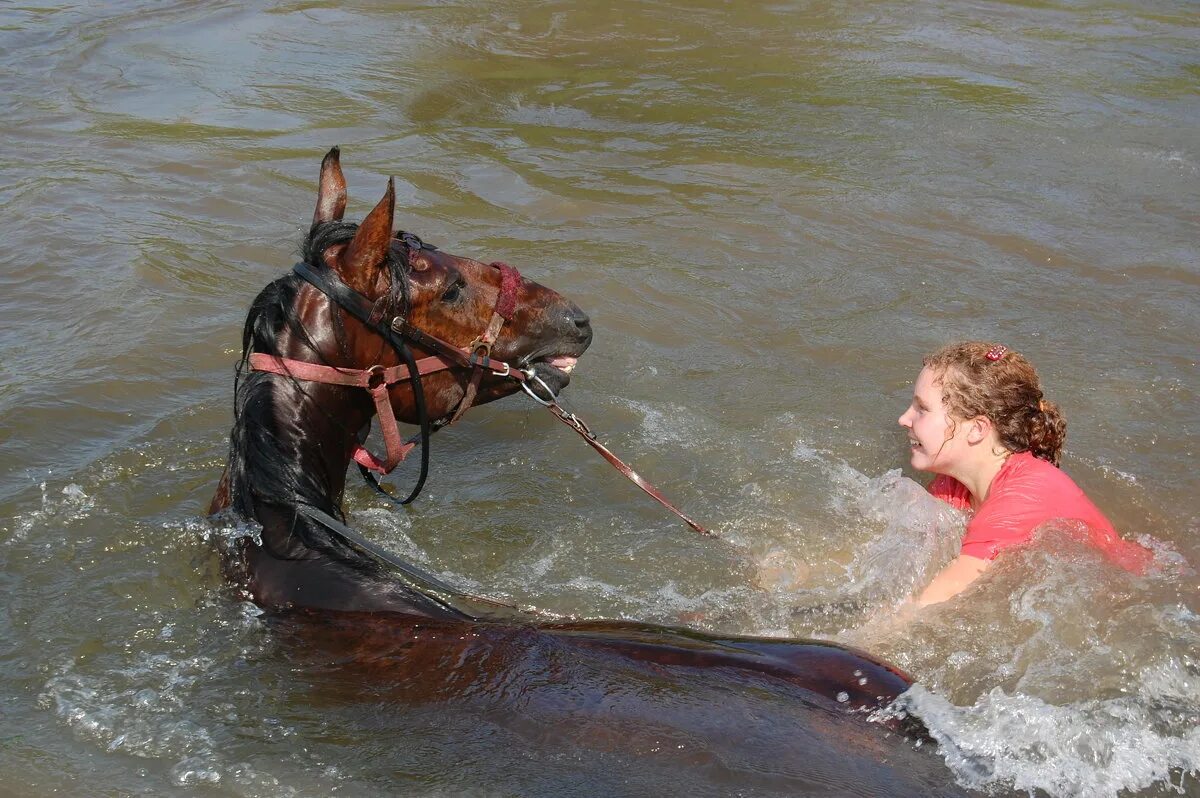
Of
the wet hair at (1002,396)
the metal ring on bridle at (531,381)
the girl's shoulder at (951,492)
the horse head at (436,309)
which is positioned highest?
the horse head at (436,309)

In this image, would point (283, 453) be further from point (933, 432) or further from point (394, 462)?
point (933, 432)

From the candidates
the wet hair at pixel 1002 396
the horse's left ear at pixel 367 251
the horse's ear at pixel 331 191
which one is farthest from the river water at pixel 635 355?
the horse's ear at pixel 331 191

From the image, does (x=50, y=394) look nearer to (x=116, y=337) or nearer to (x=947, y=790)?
(x=116, y=337)

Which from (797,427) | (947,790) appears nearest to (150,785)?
(947,790)

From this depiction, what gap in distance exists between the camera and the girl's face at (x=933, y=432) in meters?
4.83

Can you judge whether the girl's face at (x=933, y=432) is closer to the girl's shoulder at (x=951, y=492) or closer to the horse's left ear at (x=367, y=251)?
the girl's shoulder at (x=951, y=492)

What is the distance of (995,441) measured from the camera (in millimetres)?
4840

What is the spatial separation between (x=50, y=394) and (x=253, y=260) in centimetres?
207

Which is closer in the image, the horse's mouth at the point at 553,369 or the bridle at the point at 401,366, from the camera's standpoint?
the bridle at the point at 401,366

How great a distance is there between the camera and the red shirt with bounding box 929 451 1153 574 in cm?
441

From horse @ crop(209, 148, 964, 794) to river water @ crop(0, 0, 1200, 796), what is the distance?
153 millimetres

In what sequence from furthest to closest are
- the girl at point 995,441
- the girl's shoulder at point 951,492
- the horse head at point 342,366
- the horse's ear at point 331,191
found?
the girl's shoulder at point 951,492, the girl at point 995,441, the horse's ear at point 331,191, the horse head at point 342,366

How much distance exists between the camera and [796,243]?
809 centimetres

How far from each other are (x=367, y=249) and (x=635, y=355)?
3.06m
